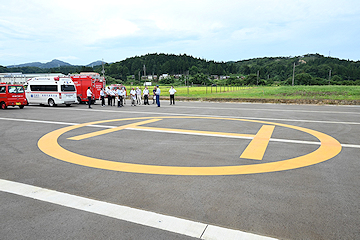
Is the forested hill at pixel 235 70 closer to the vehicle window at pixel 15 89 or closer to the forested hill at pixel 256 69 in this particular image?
the forested hill at pixel 256 69

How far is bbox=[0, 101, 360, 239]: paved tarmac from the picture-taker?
10.7ft

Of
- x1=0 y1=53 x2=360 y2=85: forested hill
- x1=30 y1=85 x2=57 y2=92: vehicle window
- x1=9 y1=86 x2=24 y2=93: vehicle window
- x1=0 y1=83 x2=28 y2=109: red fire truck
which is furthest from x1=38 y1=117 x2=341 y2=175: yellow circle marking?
x1=0 y1=53 x2=360 y2=85: forested hill

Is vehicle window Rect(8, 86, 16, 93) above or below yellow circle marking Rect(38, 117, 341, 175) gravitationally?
above

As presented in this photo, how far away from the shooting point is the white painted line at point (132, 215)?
10.2 ft

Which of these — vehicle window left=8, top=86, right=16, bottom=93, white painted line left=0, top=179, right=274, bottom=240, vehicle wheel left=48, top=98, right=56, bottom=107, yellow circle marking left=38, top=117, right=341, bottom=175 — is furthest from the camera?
vehicle wheel left=48, top=98, right=56, bottom=107

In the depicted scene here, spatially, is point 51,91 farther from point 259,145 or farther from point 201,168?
point 201,168

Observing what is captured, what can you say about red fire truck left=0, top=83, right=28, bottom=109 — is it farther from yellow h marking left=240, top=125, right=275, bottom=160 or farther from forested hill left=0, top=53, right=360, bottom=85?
forested hill left=0, top=53, right=360, bottom=85

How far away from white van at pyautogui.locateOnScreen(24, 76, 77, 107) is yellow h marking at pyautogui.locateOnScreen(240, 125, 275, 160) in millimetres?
18177

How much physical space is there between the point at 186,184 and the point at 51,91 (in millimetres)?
21483

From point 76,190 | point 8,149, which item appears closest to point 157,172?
point 76,190

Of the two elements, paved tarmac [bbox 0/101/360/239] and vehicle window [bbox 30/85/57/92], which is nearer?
paved tarmac [bbox 0/101/360/239]

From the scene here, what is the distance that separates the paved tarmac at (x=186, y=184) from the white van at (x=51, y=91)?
46.7ft

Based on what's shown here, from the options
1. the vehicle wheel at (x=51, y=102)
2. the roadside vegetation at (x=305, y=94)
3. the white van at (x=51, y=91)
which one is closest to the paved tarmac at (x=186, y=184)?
the white van at (x=51, y=91)

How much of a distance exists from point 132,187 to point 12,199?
190 cm
